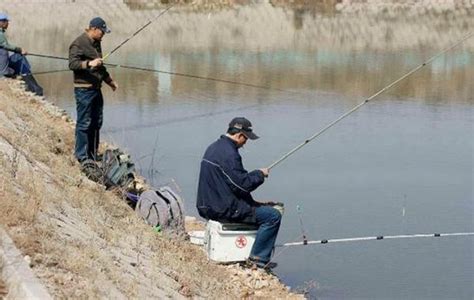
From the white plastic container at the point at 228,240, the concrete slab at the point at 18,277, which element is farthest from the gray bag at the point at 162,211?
the concrete slab at the point at 18,277

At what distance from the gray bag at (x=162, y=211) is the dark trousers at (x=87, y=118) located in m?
1.22

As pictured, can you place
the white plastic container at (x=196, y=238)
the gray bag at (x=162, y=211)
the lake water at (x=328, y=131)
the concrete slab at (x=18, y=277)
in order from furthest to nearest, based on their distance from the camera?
the lake water at (x=328, y=131)
the white plastic container at (x=196, y=238)
the gray bag at (x=162, y=211)
the concrete slab at (x=18, y=277)

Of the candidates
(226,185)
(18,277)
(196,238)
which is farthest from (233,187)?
(18,277)

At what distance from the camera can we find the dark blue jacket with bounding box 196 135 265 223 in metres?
7.04

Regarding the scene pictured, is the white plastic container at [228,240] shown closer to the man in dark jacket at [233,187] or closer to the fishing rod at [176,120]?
the man in dark jacket at [233,187]

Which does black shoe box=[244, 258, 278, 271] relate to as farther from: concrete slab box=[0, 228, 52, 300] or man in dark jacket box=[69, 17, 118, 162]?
concrete slab box=[0, 228, 52, 300]

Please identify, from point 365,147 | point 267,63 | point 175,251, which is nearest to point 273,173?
point 365,147

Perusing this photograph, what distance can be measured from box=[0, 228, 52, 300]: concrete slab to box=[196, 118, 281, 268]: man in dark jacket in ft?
8.76

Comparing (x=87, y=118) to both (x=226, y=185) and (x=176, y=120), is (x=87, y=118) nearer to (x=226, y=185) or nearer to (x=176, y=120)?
(x=226, y=185)

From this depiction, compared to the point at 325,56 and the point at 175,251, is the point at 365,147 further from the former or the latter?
the point at 325,56

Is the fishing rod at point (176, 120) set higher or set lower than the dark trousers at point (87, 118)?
lower

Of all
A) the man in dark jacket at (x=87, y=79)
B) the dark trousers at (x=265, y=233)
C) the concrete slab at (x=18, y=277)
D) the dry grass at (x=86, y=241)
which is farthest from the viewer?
the man in dark jacket at (x=87, y=79)

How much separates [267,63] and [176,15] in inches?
463

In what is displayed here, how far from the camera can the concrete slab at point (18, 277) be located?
402 centimetres
